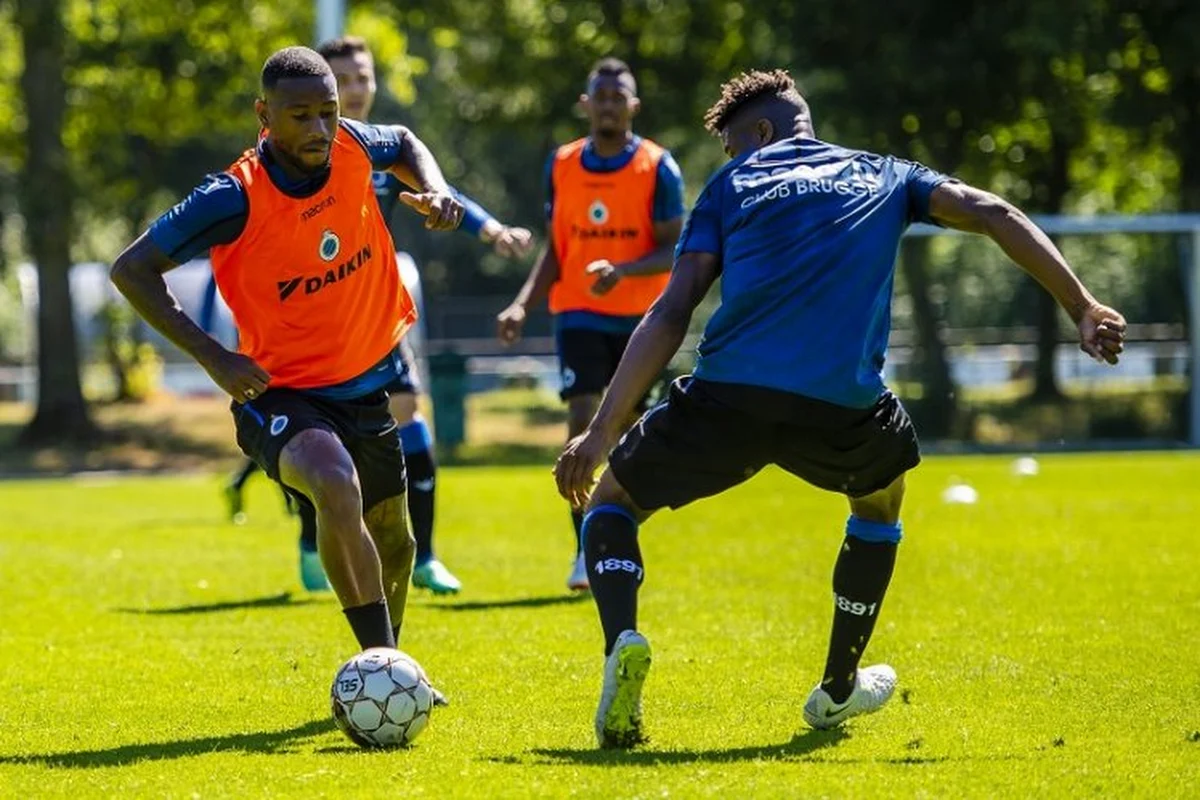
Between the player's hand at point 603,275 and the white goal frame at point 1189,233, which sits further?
the white goal frame at point 1189,233

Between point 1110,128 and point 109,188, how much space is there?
55.1 ft

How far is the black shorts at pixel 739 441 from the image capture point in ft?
19.4

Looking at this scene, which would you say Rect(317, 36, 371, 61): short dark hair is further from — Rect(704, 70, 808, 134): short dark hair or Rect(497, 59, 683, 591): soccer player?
Rect(704, 70, 808, 134): short dark hair

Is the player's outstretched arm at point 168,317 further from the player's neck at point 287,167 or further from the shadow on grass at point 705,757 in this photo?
the shadow on grass at point 705,757

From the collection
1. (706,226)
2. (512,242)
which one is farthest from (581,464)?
(512,242)

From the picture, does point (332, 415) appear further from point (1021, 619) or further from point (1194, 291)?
point (1194, 291)

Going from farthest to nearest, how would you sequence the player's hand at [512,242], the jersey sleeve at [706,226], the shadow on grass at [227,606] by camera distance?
the shadow on grass at [227,606], the player's hand at [512,242], the jersey sleeve at [706,226]

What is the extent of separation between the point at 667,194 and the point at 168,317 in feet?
14.8

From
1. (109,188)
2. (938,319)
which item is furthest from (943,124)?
(109,188)

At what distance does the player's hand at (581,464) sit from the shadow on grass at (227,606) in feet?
15.0

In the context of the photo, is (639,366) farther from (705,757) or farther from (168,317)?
(168,317)

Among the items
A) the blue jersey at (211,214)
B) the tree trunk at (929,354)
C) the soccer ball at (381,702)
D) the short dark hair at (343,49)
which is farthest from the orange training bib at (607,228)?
the tree trunk at (929,354)

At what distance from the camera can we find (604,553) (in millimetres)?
6027

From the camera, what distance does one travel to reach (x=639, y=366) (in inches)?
230
